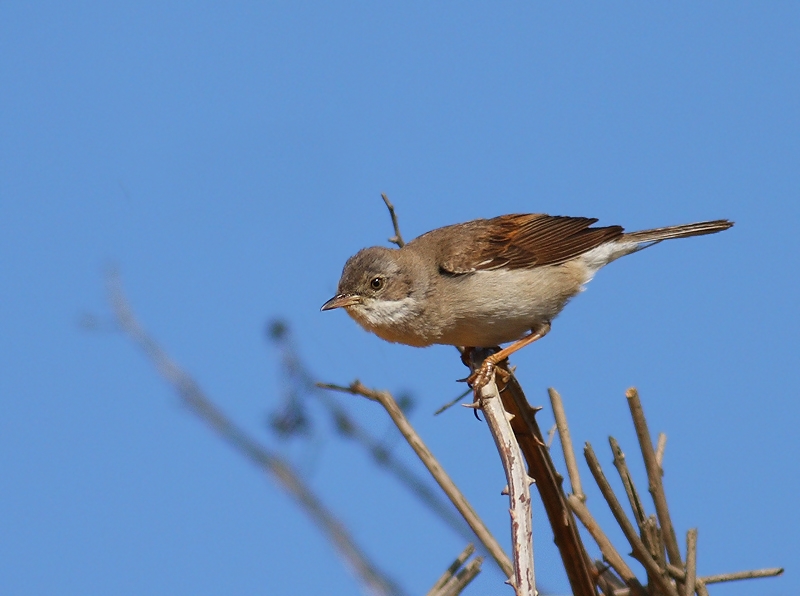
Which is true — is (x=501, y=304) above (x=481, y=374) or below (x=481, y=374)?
above

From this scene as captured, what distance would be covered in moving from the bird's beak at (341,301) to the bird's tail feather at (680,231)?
6.89ft

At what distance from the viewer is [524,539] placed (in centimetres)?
259

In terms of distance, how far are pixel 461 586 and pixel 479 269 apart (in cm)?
291

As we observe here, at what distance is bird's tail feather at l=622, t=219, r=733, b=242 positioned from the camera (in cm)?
613

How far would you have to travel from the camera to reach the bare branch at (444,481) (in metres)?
2.96

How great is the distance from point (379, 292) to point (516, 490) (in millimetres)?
2651

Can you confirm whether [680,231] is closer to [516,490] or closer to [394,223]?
[394,223]

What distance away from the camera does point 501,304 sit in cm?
514

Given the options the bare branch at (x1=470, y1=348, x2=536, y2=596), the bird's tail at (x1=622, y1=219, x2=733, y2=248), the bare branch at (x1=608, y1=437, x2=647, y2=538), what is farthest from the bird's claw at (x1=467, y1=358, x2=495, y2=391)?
the bird's tail at (x1=622, y1=219, x2=733, y2=248)

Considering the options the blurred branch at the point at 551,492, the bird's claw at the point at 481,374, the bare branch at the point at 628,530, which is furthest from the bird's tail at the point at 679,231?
the bare branch at the point at 628,530

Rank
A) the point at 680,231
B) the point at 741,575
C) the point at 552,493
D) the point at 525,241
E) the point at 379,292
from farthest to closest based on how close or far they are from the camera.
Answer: the point at 680,231 → the point at 525,241 → the point at 379,292 → the point at 552,493 → the point at 741,575

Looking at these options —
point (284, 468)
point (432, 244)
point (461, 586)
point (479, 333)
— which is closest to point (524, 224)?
point (432, 244)

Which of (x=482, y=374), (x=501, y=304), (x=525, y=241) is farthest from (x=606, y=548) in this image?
(x=525, y=241)

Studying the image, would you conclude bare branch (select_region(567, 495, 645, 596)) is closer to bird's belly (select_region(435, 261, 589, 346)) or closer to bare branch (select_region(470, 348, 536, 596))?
bare branch (select_region(470, 348, 536, 596))
